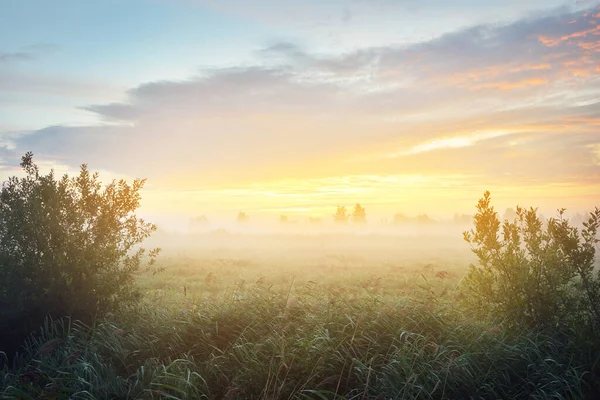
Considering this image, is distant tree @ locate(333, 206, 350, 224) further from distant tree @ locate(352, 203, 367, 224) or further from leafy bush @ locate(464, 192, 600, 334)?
leafy bush @ locate(464, 192, 600, 334)

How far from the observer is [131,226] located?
10.8 m

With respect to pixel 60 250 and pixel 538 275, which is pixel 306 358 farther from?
pixel 60 250

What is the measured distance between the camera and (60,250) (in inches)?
379

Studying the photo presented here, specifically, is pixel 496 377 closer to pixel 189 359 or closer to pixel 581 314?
pixel 581 314

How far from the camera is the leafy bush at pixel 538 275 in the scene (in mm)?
7858

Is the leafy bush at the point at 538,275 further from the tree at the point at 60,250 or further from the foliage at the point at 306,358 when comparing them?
the tree at the point at 60,250

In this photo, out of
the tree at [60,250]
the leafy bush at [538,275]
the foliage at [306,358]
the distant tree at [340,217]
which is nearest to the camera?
the foliage at [306,358]

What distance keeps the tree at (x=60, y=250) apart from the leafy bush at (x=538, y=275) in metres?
7.52

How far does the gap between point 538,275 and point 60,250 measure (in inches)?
367

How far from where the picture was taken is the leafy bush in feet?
25.8

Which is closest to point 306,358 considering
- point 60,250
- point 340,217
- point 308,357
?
point 308,357

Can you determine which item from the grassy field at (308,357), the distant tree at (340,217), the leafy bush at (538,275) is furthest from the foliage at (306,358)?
the distant tree at (340,217)

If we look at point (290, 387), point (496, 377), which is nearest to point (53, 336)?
point (290, 387)

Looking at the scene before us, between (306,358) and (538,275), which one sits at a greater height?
(538,275)
